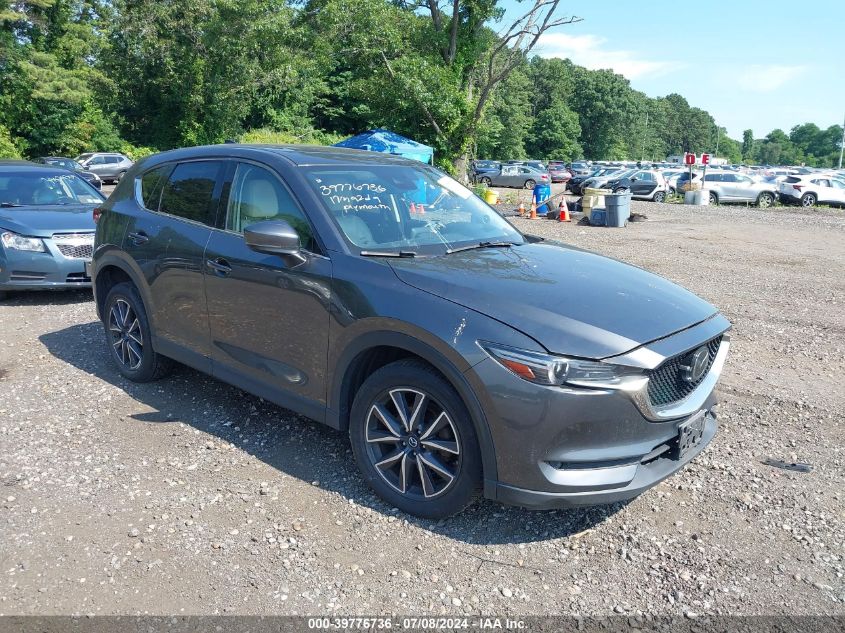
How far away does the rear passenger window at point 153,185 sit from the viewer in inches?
202

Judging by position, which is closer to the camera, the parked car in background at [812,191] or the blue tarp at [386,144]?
the blue tarp at [386,144]

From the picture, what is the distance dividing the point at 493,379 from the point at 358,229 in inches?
53.4

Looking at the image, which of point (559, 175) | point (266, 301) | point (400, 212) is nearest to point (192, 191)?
point (266, 301)

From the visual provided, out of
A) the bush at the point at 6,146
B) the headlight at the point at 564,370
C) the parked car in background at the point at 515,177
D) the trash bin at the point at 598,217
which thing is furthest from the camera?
the parked car in background at the point at 515,177

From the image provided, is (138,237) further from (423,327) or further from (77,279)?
(77,279)

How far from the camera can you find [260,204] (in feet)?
14.0

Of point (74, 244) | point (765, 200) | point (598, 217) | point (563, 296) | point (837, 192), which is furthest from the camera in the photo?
point (765, 200)

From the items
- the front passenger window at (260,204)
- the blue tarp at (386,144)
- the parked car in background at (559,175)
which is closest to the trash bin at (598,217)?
the blue tarp at (386,144)

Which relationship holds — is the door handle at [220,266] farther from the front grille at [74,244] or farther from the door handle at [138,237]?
the front grille at [74,244]

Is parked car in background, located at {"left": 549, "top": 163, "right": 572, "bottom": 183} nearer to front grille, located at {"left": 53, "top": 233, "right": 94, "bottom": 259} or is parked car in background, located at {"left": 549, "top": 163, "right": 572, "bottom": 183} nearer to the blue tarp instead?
the blue tarp

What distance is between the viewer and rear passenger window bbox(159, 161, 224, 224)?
15.2 feet

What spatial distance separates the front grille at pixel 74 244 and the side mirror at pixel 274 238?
5047 millimetres

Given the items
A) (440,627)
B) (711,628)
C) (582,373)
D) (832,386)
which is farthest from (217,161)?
(832,386)

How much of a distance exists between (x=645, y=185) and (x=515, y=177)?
12242 millimetres
